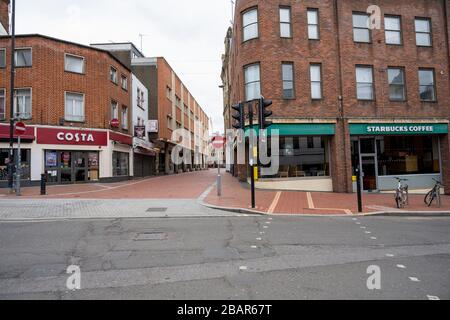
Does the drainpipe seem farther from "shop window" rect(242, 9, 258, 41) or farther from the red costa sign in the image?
the red costa sign

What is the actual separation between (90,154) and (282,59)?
Result: 1480 cm

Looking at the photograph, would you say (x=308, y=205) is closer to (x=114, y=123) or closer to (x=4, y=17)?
(x=114, y=123)

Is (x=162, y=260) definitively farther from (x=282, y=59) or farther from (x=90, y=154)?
(x=90, y=154)

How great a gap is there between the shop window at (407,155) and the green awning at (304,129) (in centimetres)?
354

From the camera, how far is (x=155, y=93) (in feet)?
119

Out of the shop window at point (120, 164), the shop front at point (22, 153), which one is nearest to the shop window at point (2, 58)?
the shop front at point (22, 153)

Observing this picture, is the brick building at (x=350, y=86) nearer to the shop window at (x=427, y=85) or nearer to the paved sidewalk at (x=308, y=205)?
the shop window at (x=427, y=85)

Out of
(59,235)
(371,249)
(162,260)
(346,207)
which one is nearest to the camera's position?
(162,260)

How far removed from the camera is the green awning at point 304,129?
57.7ft

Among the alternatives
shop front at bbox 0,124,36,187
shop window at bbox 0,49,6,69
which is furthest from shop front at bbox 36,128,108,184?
shop window at bbox 0,49,6,69

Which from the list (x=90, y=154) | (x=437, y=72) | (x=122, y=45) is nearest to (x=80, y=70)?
(x=90, y=154)

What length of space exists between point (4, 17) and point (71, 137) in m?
12.0

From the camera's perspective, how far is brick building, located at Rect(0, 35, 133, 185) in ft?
66.6
